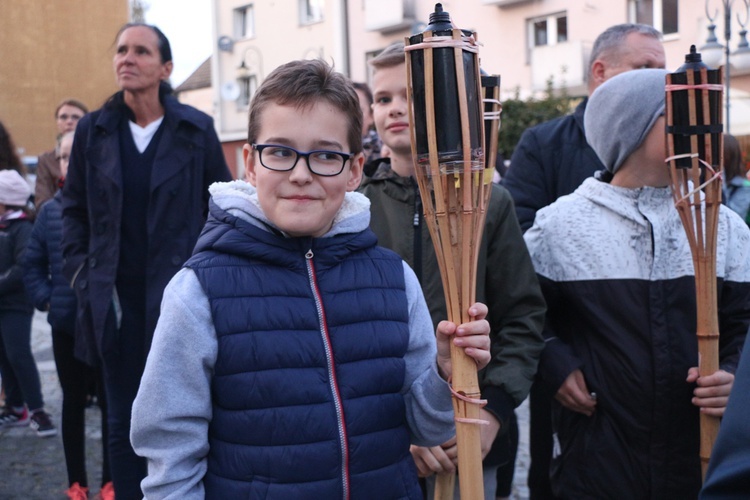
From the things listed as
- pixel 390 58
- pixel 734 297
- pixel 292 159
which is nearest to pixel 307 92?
pixel 292 159

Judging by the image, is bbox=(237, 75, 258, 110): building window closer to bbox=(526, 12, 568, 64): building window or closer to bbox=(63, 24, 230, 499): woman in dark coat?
bbox=(526, 12, 568, 64): building window

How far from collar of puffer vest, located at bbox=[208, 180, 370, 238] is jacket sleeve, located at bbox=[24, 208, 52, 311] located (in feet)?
11.2

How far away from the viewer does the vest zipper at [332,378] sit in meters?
2.05

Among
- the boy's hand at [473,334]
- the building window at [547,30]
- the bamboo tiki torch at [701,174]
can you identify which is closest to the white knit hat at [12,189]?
the bamboo tiki torch at [701,174]

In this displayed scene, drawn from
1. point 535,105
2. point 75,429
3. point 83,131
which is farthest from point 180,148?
point 535,105

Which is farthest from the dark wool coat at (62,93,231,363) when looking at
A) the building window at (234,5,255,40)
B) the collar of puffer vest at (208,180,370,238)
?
the building window at (234,5,255,40)

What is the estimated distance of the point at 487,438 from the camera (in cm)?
260

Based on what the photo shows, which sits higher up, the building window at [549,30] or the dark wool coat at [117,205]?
the building window at [549,30]

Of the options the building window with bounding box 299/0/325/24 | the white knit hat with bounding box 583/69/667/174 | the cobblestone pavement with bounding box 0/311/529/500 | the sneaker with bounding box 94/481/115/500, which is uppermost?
the building window with bounding box 299/0/325/24

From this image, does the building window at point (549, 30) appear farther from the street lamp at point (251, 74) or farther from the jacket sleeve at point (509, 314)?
the jacket sleeve at point (509, 314)

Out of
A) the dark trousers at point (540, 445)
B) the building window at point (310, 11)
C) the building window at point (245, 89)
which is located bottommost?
the dark trousers at point (540, 445)

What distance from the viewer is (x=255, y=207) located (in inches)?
84.9

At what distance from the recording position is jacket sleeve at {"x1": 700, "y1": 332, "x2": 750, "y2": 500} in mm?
1147

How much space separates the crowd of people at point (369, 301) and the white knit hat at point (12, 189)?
189cm
